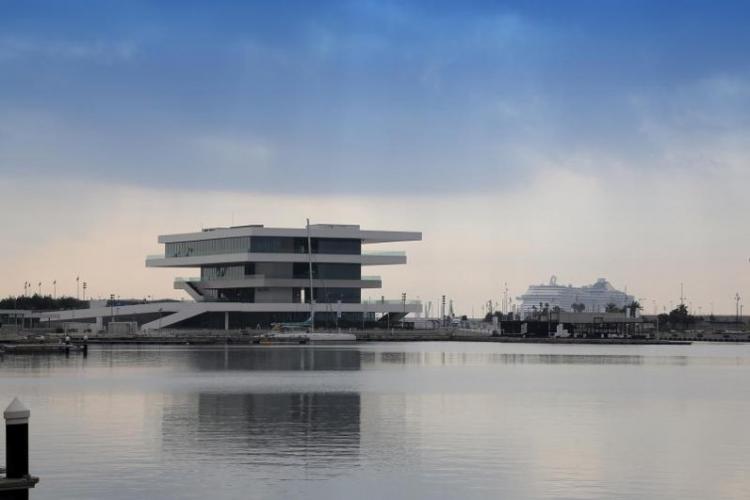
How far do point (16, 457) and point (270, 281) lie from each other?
143233 millimetres

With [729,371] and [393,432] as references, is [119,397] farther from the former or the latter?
[729,371]

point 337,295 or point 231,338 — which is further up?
point 337,295

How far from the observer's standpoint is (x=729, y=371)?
99.0 metres

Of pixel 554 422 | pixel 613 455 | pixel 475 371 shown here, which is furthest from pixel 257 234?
pixel 613 455

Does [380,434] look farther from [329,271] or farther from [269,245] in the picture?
[329,271]

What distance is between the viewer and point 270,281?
167125mm

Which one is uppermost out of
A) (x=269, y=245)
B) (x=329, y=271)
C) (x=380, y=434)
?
(x=269, y=245)

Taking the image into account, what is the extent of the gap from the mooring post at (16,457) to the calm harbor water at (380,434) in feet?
22.5

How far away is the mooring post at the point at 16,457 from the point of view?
78.0 ft

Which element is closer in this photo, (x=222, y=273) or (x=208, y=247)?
(x=222, y=273)

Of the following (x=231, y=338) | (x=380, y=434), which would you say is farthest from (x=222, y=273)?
(x=380, y=434)

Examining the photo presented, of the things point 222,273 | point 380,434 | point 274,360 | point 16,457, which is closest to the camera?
point 16,457

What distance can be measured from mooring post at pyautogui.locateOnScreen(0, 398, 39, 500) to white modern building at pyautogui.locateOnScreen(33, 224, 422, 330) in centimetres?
14035

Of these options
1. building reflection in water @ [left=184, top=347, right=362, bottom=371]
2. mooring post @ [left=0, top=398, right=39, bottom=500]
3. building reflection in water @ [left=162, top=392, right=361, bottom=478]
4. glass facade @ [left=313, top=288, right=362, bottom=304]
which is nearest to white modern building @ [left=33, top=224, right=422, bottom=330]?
glass facade @ [left=313, top=288, right=362, bottom=304]
